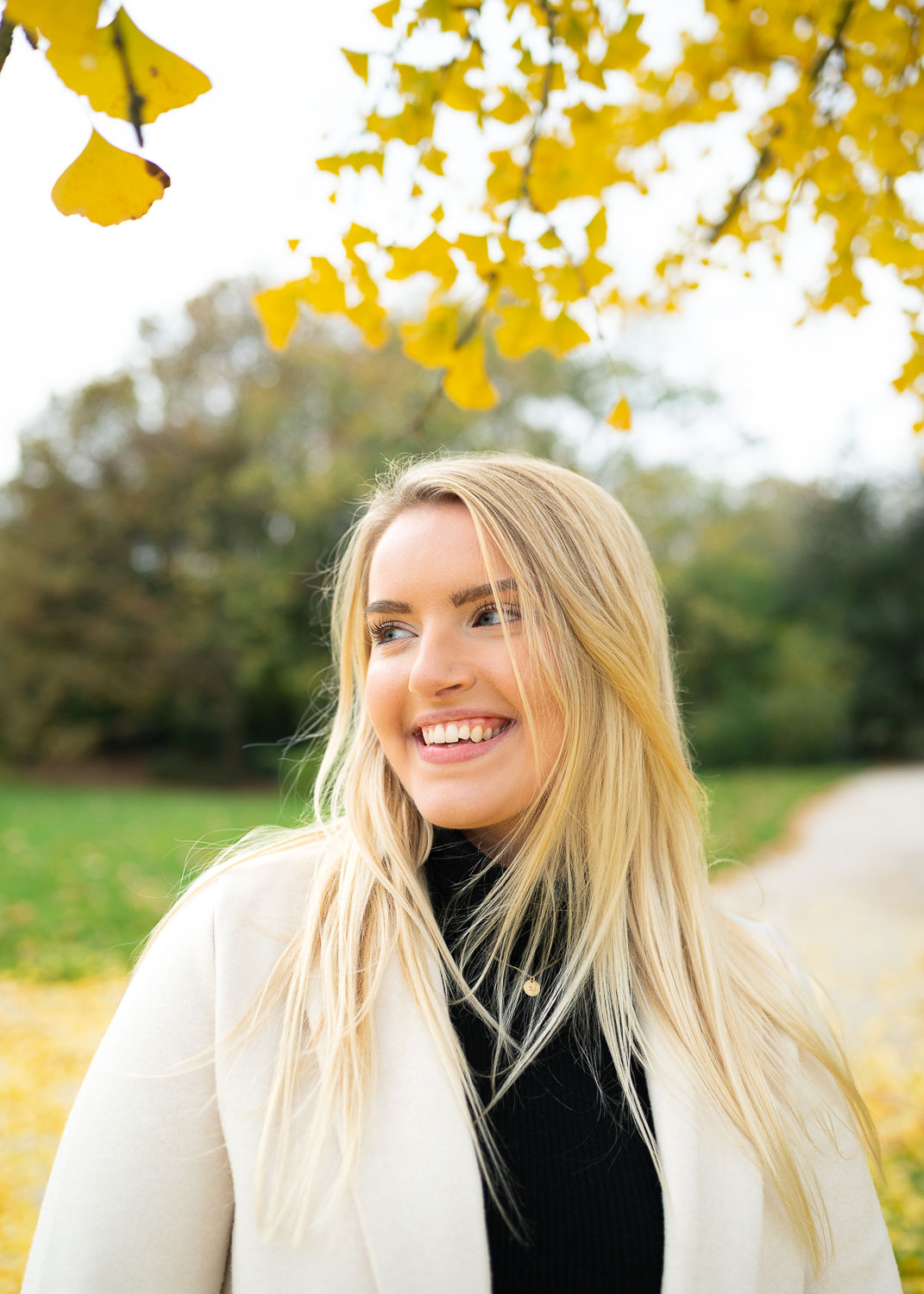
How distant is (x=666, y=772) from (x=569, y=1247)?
32.1 inches

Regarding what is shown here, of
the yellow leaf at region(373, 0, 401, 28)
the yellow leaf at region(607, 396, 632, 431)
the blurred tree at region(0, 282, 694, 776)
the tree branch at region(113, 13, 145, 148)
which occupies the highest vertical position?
the blurred tree at region(0, 282, 694, 776)

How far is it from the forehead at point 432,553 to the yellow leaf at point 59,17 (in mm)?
912

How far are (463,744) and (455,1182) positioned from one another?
0.65 metres

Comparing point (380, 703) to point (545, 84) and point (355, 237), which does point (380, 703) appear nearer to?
point (355, 237)

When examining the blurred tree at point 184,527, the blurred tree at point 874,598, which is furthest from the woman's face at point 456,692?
the blurred tree at point 874,598

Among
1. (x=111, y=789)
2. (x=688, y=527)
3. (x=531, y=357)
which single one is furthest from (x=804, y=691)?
(x=111, y=789)

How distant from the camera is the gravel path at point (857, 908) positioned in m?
5.87

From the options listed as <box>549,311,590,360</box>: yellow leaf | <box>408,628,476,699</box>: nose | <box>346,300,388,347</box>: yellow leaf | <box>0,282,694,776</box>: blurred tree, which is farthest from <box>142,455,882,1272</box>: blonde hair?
<box>0,282,694,776</box>: blurred tree

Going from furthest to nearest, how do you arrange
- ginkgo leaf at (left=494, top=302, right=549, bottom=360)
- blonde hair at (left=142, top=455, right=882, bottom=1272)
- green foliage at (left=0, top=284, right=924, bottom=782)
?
green foliage at (left=0, top=284, right=924, bottom=782), ginkgo leaf at (left=494, top=302, right=549, bottom=360), blonde hair at (left=142, top=455, right=882, bottom=1272)

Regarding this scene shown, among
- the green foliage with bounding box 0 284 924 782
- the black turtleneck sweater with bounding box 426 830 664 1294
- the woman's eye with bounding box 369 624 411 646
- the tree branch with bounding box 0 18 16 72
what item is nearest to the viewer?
the tree branch with bounding box 0 18 16 72

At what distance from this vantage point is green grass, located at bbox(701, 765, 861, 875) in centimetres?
1053

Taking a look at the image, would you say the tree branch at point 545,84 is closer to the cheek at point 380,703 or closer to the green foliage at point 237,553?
the cheek at point 380,703

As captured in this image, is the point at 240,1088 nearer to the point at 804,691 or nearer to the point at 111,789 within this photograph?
the point at 111,789

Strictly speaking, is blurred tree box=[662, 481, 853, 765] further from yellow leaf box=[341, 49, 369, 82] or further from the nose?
the nose
